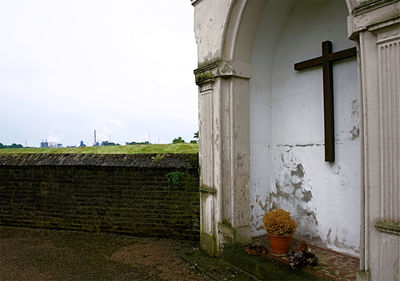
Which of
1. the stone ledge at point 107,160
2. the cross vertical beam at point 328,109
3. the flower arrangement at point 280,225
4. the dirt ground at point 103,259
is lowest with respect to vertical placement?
the dirt ground at point 103,259

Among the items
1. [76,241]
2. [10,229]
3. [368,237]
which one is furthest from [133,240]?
[368,237]

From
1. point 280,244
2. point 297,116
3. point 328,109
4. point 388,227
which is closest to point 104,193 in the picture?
point 280,244

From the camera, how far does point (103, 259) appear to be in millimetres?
4727

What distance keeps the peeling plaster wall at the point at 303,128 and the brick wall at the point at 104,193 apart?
1522 mm

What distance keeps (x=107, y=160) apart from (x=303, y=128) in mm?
3922

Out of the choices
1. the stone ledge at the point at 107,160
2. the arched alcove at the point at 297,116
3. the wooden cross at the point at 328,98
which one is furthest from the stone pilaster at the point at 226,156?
the stone ledge at the point at 107,160

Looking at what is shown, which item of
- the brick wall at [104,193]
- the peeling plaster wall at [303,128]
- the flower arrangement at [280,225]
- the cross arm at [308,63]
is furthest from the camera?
the brick wall at [104,193]

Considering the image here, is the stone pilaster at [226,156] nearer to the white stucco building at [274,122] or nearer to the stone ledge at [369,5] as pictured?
the white stucco building at [274,122]

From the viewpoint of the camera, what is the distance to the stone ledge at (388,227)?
2.38 meters

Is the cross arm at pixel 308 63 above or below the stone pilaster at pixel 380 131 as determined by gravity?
above

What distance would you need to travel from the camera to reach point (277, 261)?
3.76 m

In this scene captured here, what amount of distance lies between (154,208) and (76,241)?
1.61 metres

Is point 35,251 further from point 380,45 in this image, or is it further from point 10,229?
point 380,45

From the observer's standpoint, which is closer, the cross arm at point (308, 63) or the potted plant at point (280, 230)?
the potted plant at point (280, 230)
